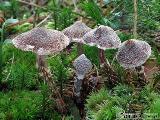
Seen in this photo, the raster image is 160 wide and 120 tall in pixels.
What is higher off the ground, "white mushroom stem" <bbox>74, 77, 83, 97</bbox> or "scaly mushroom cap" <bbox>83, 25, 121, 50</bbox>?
"scaly mushroom cap" <bbox>83, 25, 121, 50</bbox>

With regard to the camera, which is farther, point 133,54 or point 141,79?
point 141,79

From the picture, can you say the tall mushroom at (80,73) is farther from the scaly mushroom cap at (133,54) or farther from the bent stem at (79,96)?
the scaly mushroom cap at (133,54)

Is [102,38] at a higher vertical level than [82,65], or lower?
higher

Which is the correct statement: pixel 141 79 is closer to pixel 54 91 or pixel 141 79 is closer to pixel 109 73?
pixel 109 73

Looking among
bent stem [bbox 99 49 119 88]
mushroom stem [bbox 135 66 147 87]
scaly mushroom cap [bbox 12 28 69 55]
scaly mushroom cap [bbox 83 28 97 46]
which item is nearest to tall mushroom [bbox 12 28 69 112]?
scaly mushroom cap [bbox 12 28 69 55]

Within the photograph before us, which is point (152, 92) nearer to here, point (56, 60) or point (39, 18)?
point (56, 60)

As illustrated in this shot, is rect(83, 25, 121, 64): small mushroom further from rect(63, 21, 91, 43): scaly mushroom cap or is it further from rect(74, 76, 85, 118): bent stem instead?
rect(74, 76, 85, 118): bent stem

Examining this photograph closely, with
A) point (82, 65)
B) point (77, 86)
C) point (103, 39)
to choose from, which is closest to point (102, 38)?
point (103, 39)
